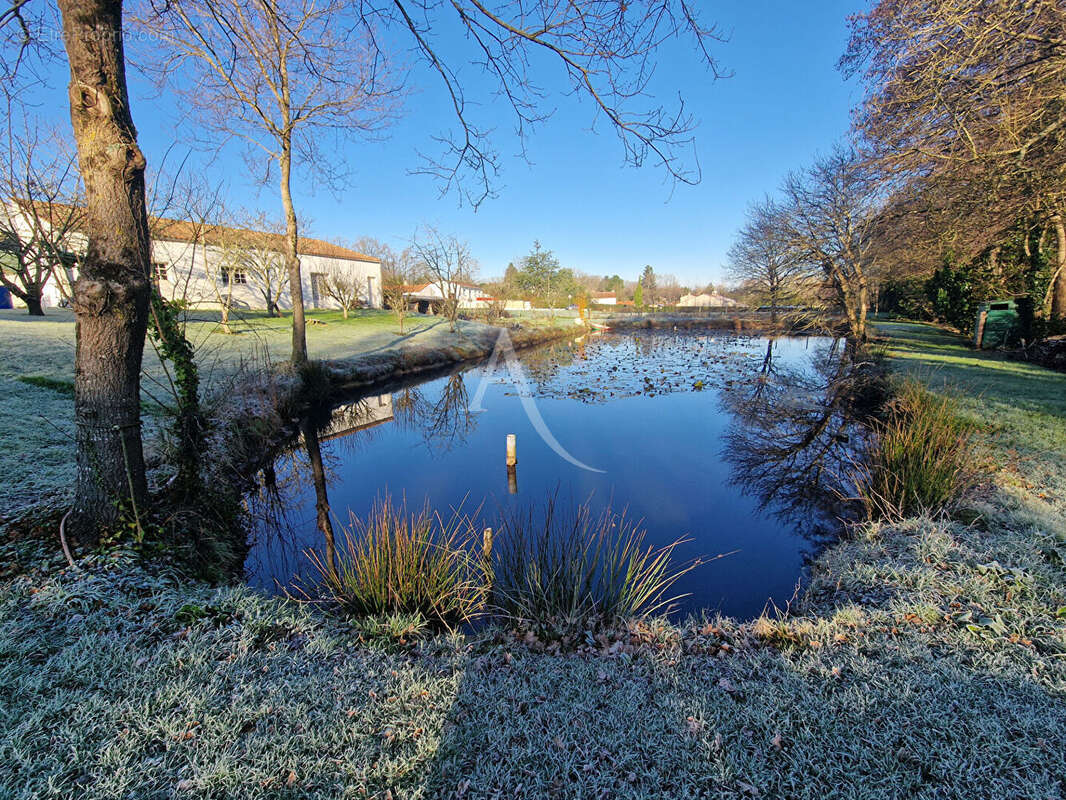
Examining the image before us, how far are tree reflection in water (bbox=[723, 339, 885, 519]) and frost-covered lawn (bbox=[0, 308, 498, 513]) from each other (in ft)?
26.9

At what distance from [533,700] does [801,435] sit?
8.90 m

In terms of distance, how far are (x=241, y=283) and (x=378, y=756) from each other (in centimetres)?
→ 3224

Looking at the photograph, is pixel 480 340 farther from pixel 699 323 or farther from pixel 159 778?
pixel 699 323

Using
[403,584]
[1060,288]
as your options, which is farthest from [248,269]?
[1060,288]

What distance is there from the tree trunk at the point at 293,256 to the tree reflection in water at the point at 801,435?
10.4 m

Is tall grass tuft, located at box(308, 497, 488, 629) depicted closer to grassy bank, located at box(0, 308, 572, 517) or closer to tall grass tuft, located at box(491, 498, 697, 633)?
tall grass tuft, located at box(491, 498, 697, 633)

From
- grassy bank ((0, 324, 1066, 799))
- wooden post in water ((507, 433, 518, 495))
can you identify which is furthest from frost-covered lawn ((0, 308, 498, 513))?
wooden post in water ((507, 433, 518, 495))

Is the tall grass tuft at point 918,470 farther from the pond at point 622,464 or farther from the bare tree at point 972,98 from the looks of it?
the bare tree at point 972,98

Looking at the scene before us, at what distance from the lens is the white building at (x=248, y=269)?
64.4 ft

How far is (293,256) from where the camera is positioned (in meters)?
10.5

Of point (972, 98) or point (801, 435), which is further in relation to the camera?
point (801, 435)

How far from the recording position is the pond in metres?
5.01

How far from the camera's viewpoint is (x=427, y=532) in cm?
404

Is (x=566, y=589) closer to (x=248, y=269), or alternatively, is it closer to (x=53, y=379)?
(x=53, y=379)
